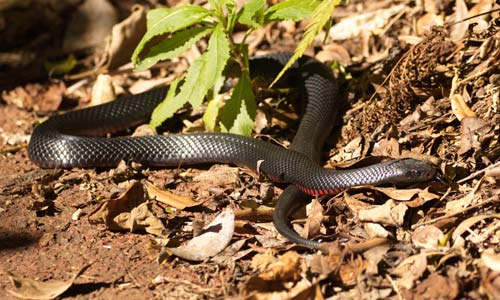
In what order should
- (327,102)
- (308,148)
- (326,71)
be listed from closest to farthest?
(308,148) → (327,102) → (326,71)

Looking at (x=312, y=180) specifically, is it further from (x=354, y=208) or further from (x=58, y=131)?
(x=58, y=131)

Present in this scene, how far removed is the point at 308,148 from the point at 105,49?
447cm

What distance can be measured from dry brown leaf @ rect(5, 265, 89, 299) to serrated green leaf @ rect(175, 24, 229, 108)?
2178 millimetres

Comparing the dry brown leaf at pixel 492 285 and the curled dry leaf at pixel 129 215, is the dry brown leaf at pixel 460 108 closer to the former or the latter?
the dry brown leaf at pixel 492 285

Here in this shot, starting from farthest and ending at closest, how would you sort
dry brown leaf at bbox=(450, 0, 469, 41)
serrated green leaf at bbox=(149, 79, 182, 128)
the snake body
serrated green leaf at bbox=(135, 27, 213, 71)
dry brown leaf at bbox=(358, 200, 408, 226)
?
dry brown leaf at bbox=(450, 0, 469, 41), serrated green leaf at bbox=(149, 79, 182, 128), serrated green leaf at bbox=(135, 27, 213, 71), the snake body, dry brown leaf at bbox=(358, 200, 408, 226)

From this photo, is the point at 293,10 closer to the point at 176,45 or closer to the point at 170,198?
the point at 176,45

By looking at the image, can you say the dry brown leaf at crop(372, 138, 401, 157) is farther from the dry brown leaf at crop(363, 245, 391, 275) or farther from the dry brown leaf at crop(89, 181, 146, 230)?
the dry brown leaf at crop(89, 181, 146, 230)

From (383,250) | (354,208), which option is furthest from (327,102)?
(383,250)

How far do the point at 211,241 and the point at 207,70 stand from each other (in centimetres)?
183

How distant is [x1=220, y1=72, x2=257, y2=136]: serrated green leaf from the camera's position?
724 cm

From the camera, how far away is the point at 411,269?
5.08 metres

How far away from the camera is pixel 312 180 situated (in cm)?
656

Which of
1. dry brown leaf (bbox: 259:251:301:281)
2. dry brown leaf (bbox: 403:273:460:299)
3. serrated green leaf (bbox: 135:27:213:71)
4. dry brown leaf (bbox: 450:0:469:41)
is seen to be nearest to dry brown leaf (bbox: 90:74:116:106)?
serrated green leaf (bbox: 135:27:213:71)

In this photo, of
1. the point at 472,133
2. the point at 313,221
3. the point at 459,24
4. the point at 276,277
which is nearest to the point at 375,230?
the point at 313,221
